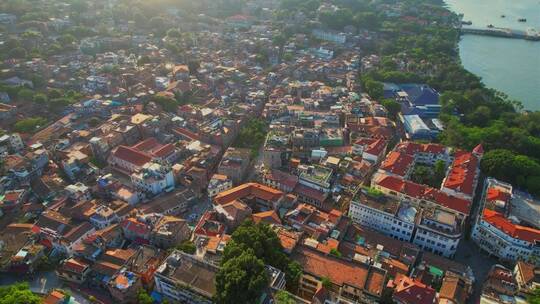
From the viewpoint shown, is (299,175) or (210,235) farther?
(299,175)

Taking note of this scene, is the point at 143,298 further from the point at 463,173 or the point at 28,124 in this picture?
the point at 463,173

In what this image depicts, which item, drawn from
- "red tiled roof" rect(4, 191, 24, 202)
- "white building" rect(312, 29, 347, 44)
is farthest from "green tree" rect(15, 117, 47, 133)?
"white building" rect(312, 29, 347, 44)

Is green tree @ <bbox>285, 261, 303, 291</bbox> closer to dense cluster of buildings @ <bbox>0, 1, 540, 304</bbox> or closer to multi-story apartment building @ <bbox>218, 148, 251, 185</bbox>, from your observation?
dense cluster of buildings @ <bbox>0, 1, 540, 304</bbox>

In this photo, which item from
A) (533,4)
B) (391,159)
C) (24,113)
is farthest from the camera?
(533,4)

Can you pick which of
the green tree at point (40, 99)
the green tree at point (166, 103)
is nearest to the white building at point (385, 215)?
the green tree at point (166, 103)

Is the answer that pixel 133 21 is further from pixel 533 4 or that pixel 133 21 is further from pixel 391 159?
pixel 533 4

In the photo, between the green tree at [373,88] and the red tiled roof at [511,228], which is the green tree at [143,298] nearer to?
the red tiled roof at [511,228]

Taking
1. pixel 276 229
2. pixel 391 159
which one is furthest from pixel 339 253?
pixel 391 159
